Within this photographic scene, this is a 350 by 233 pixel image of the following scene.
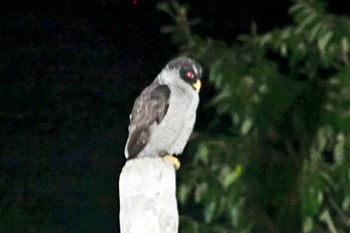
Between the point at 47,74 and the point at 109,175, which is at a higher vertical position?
the point at 47,74

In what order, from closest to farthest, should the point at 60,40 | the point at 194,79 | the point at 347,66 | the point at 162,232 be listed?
the point at 162,232, the point at 194,79, the point at 347,66, the point at 60,40

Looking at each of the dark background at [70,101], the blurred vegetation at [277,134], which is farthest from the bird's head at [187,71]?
the dark background at [70,101]

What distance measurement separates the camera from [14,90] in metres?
6.04

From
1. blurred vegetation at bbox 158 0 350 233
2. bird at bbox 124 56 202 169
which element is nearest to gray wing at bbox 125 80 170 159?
bird at bbox 124 56 202 169

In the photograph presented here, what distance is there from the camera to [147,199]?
2215mm

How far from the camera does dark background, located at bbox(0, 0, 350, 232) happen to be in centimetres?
596

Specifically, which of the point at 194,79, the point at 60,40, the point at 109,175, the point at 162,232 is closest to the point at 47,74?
the point at 60,40

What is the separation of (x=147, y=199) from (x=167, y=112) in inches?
29.8

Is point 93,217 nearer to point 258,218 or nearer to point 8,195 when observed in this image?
point 8,195

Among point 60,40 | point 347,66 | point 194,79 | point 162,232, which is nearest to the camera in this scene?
point 162,232

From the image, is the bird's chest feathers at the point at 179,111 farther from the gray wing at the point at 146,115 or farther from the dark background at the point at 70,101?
the dark background at the point at 70,101

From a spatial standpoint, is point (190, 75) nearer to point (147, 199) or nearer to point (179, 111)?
point (179, 111)

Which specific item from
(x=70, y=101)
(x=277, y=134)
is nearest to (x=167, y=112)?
(x=277, y=134)

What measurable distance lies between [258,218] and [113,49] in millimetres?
2616
